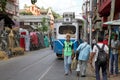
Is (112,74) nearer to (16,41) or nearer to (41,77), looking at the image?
(41,77)

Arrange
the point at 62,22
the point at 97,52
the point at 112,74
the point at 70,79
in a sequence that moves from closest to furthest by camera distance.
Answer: the point at 97,52 → the point at 70,79 → the point at 112,74 → the point at 62,22

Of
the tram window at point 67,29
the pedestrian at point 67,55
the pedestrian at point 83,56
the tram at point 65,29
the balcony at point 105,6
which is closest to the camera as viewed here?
the pedestrian at point 83,56

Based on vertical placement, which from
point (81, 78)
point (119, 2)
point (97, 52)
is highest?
point (119, 2)

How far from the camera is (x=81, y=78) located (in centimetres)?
1659

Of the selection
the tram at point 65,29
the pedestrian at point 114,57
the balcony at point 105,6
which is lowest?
the pedestrian at point 114,57

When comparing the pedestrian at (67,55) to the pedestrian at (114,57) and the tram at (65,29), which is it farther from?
the tram at (65,29)

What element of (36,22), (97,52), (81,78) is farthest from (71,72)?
(36,22)

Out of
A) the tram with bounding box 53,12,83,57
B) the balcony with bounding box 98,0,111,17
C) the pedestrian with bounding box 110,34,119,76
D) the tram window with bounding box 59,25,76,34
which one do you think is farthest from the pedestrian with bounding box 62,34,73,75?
the tram window with bounding box 59,25,76,34

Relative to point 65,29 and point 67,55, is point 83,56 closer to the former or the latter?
point 67,55

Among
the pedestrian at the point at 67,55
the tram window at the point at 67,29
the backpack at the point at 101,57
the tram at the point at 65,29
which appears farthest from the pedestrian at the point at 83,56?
the tram window at the point at 67,29

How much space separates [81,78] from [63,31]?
45.3 feet

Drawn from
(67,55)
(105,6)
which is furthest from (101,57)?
(105,6)

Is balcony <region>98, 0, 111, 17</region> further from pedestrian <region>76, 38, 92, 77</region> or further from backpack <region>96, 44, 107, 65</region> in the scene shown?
backpack <region>96, 44, 107, 65</region>

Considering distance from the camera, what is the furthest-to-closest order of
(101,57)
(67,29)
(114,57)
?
(67,29) < (114,57) < (101,57)
